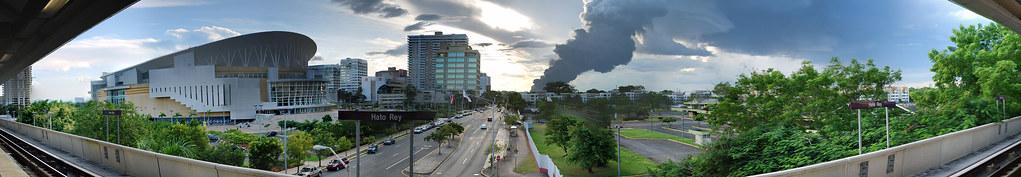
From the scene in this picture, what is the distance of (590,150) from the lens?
2119 cm

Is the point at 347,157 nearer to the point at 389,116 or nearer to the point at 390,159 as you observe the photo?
the point at 390,159

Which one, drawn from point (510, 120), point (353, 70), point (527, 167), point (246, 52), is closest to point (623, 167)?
point (527, 167)

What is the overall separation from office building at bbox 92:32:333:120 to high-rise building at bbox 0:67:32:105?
17802mm

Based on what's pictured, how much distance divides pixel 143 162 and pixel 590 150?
1783 cm

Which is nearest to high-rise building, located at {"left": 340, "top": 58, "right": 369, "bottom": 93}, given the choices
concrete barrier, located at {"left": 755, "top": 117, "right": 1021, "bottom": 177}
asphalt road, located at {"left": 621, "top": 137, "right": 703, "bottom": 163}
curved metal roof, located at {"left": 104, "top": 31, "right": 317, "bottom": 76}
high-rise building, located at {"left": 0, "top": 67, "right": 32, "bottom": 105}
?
curved metal roof, located at {"left": 104, "top": 31, "right": 317, "bottom": 76}

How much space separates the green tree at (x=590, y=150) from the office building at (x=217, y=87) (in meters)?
47.4

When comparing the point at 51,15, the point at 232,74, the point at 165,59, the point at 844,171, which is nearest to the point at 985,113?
the point at 844,171

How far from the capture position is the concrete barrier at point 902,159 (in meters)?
5.67

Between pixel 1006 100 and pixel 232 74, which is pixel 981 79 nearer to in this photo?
pixel 1006 100

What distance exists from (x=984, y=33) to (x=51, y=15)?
28.0m

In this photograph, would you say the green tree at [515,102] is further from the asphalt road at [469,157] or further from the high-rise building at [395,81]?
the high-rise building at [395,81]

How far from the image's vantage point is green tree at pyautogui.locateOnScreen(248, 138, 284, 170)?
1903cm

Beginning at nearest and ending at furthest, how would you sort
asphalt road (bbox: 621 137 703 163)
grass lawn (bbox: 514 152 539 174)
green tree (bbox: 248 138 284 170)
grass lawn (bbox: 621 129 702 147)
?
green tree (bbox: 248 138 284 170)
grass lawn (bbox: 514 152 539 174)
asphalt road (bbox: 621 137 703 163)
grass lawn (bbox: 621 129 702 147)

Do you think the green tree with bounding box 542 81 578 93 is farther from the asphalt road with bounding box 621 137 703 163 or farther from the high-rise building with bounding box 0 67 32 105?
the high-rise building with bounding box 0 67 32 105
